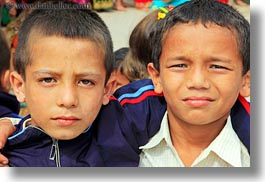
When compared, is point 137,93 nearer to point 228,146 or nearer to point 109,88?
point 109,88

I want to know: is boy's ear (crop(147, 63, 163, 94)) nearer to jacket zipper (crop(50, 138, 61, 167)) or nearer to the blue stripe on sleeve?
the blue stripe on sleeve

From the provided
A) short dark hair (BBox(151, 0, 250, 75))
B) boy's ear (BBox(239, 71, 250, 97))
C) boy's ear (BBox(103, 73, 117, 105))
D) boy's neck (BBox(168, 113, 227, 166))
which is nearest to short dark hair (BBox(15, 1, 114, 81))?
boy's ear (BBox(103, 73, 117, 105))

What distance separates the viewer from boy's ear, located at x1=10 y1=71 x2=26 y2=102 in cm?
118

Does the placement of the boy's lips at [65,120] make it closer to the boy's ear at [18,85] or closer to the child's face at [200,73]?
the boy's ear at [18,85]

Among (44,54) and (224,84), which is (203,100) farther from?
(44,54)

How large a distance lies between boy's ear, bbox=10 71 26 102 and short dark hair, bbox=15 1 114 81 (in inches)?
0.6

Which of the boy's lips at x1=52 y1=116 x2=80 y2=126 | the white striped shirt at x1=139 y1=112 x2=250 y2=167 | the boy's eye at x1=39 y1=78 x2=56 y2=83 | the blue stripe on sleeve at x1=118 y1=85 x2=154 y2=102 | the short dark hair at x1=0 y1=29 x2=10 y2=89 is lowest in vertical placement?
the white striped shirt at x1=139 y1=112 x2=250 y2=167

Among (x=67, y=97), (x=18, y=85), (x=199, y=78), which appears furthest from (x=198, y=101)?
(x=18, y=85)

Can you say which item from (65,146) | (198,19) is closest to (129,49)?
(198,19)

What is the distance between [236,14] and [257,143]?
12.5 inches

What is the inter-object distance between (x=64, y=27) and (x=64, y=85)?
0.13 meters

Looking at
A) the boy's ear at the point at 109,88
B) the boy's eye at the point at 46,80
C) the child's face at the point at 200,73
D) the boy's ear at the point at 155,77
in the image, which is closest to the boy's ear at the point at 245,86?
the child's face at the point at 200,73

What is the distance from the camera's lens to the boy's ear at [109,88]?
47.0 inches

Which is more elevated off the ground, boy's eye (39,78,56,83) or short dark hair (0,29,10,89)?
short dark hair (0,29,10,89)
